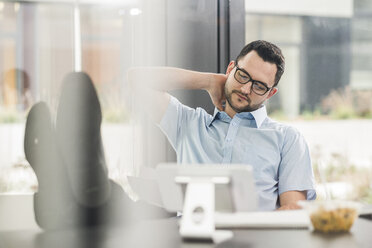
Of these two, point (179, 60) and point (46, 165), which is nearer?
point (46, 165)

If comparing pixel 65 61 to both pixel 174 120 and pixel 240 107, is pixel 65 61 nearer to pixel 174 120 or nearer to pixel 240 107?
pixel 174 120

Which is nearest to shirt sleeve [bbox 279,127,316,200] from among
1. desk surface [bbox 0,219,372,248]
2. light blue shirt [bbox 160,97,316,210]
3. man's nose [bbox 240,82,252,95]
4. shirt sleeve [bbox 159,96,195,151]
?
light blue shirt [bbox 160,97,316,210]

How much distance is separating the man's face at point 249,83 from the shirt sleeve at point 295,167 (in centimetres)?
20

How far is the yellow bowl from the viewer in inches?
58.9

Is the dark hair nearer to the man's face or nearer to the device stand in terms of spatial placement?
the man's face

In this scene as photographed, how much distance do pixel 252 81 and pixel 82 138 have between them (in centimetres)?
72

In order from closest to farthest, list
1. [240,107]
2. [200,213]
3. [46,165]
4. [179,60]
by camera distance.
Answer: [200,213] < [46,165] < [240,107] < [179,60]

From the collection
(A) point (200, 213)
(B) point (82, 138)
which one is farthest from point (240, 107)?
(A) point (200, 213)

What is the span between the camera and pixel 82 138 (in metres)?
2.25

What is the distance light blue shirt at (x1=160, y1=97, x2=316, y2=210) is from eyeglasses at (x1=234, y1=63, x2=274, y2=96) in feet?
0.32

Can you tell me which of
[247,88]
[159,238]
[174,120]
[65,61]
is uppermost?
[65,61]

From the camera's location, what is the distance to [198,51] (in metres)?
2.67

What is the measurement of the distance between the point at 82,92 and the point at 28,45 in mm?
283

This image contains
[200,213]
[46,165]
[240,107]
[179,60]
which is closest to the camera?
[200,213]
